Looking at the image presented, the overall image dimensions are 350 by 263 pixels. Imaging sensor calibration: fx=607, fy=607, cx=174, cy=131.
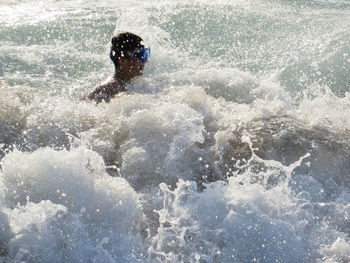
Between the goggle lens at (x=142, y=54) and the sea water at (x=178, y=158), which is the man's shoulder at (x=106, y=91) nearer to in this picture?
the sea water at (x=178, y=158)

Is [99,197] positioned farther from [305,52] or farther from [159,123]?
[305,52]

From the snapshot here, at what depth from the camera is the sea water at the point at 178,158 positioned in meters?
3.75

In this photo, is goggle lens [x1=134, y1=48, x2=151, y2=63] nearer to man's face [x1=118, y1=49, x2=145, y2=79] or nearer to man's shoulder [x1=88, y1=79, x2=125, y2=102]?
man's face [x1=118, y1=49, x2=145, y2=79]

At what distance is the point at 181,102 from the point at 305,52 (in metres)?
3.21

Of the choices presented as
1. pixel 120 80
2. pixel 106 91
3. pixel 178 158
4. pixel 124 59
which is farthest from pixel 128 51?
pixel 178 158

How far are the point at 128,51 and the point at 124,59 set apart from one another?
0.30ft

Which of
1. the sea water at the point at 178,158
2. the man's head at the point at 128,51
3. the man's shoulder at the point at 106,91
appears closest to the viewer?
the sea water at the point at 178,158

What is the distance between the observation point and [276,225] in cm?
388

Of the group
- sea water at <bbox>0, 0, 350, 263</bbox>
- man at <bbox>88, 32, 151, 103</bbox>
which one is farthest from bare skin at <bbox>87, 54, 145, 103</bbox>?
sea water at <bbox>0, 0, 350, 263</bbox>

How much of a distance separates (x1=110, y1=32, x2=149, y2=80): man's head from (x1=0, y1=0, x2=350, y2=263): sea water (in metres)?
0.24

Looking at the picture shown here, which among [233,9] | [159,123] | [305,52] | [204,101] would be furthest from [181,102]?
[233,9]

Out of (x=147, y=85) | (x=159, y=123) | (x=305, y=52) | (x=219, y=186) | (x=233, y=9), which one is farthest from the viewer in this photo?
(x=233, y=9)

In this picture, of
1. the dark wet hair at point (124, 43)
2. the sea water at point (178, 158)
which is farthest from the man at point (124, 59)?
the sea water at point (178, 158)

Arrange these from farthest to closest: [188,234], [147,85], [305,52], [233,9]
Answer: [233,9]
[305,52]
[147,85]
[188,234]
